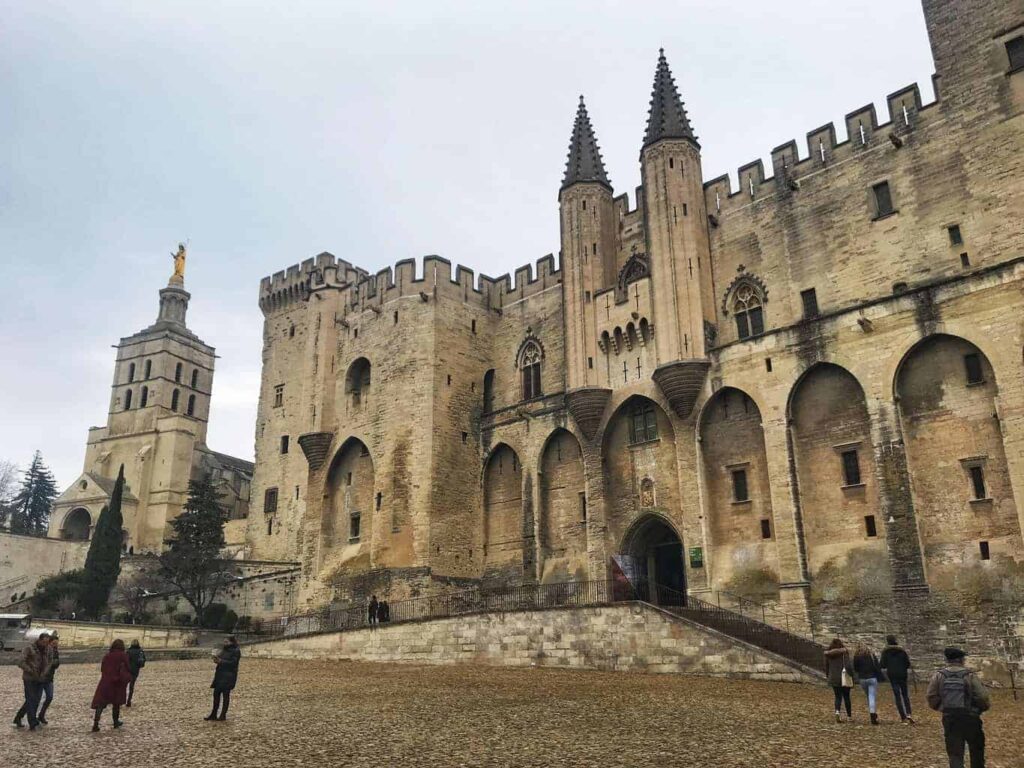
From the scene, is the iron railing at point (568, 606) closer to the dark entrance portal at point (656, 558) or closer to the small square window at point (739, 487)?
the dark entrance portal at point (656, 558)

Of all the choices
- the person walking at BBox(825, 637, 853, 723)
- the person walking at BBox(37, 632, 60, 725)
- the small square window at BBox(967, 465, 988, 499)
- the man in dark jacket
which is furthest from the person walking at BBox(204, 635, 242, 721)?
the small square window at BBox(967, 465, 988, 499)

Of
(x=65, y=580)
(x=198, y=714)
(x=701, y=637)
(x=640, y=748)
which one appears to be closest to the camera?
(x=640, y=748)

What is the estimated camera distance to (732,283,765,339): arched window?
26.5 meters

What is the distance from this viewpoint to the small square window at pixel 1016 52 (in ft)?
72.3

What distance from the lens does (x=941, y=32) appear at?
23.8 metres

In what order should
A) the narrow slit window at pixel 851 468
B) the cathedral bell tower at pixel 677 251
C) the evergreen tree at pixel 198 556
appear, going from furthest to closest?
the evergreen tree at pixel 198 556
the cathedral bell tower at pixel 677 251
the narrow slit window at pixel 851 468

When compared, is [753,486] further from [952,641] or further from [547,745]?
[547,745]

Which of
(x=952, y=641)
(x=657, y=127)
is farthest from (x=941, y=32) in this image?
(x=952, y=641)

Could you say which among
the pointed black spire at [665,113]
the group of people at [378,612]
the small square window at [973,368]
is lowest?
the group of people at [378,612]

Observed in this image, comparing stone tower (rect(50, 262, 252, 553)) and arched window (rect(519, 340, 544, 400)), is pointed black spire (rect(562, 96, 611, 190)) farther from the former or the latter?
stone tower (rect(50, 262, 252, 553))

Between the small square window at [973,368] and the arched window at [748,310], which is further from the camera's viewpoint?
the arched window at [748,310]

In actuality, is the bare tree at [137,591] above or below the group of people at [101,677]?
above

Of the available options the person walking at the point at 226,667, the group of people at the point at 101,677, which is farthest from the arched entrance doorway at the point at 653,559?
the group of people at the point at 101,677

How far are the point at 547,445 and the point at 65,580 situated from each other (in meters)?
29.6
